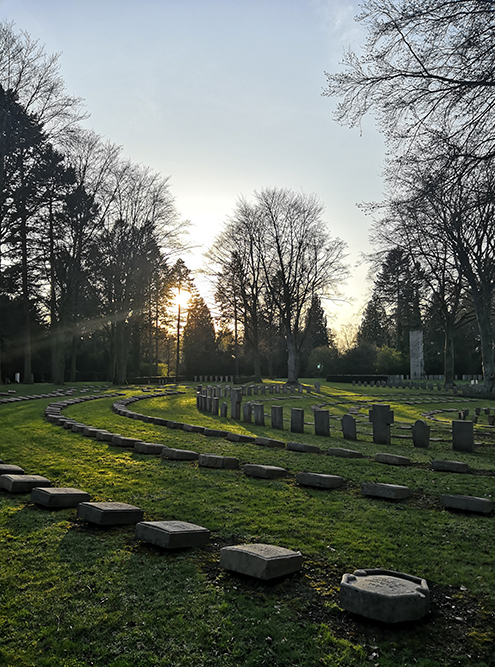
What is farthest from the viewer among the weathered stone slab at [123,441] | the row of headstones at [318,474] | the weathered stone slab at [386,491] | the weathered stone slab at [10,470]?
the weathered stone slab at [123,441]

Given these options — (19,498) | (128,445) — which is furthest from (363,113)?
(19,498)

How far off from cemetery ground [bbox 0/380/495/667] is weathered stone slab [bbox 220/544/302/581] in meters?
0.07

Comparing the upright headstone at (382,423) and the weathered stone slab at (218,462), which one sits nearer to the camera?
the weathered stone slab at (218,462)

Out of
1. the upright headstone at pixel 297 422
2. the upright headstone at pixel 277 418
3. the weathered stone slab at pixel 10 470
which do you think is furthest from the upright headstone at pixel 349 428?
the weathered stone slab at pixel 10 470

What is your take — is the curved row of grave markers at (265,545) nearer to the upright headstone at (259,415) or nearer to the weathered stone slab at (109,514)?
the weathered stone slab at (109,514)

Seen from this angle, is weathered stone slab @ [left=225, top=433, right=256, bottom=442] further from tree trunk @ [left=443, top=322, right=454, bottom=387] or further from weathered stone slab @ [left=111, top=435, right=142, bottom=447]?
tree trunk @ [left=443, top=322, right=454, bottom=387]

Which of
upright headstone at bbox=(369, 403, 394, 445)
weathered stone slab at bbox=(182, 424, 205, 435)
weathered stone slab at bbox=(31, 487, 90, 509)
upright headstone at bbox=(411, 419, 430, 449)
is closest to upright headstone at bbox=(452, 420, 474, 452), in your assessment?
upright headstone at bbox=(411, 419, 430, 449)

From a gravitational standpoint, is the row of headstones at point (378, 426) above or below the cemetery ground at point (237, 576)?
above

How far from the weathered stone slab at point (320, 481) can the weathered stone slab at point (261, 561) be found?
7.27 feet

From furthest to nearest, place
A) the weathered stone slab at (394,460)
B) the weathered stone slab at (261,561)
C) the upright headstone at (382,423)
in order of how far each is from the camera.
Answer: the upright headstone at (382,423)
the weathered stone slab at (394,460)
the weathered stone slab at (261,561)

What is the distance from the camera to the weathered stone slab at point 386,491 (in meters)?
5.12

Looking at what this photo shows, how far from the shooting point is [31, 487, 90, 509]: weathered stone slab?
185 inches

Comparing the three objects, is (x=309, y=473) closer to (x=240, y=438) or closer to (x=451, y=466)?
(x=451, y=466)

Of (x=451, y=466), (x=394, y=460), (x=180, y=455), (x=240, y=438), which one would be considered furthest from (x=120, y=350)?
(x=451, y=466)
